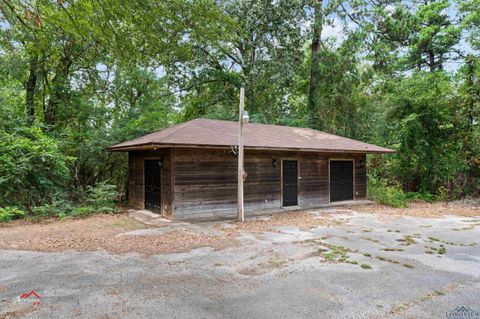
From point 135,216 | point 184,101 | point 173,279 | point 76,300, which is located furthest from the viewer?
point 184,101

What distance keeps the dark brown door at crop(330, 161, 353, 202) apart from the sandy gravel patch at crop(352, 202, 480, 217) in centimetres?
95

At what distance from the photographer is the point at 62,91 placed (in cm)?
1202

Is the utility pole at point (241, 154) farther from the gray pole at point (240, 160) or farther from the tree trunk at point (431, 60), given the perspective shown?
the tree trunk at point (431, 60)

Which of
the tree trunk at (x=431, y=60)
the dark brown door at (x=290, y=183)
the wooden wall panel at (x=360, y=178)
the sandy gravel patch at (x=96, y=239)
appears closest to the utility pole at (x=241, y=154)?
the sandy gravel patch at (x=96, y=239)

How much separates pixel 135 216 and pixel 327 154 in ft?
22.8

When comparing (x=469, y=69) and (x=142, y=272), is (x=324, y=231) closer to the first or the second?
(x=142, y=272)

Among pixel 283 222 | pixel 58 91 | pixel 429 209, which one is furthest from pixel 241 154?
pixel 58 91

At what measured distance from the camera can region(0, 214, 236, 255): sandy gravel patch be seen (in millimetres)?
5473

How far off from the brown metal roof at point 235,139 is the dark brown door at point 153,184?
79cm

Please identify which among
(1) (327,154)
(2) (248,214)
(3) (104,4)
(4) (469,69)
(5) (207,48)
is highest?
(5) (207,48)

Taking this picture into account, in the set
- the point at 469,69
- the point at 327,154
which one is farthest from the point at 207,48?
the point at 469,69

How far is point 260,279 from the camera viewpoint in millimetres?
3988

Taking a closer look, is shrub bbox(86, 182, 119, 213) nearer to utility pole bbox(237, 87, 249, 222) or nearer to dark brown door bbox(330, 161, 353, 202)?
utility pole bbox(237, 87, 249, 222)

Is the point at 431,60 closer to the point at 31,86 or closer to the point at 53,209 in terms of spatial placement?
the point at 31,86
